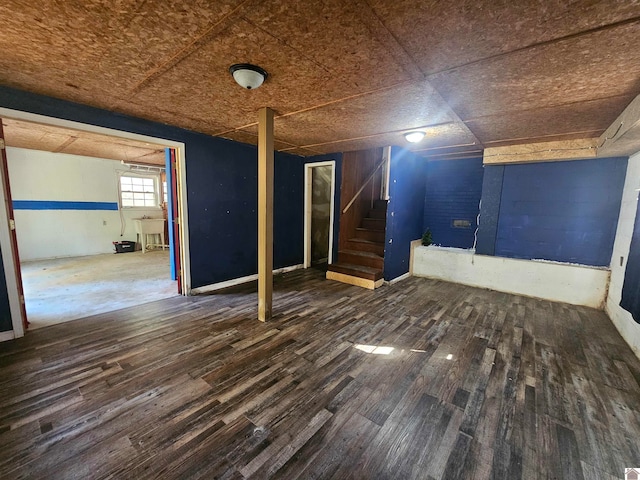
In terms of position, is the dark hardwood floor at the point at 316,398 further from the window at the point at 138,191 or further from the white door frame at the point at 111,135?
the window at the point at 138,191

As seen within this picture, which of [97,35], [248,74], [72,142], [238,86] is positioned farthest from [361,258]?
[72,142]

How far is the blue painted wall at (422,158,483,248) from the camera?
496 cm

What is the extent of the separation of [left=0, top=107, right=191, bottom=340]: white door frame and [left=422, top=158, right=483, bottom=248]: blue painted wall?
472cm

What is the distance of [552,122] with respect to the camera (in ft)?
9.21

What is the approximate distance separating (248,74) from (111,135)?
228 cm

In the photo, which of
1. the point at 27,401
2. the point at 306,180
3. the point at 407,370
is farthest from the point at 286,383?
the point at 306,180

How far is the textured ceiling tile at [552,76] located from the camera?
58.4 inches

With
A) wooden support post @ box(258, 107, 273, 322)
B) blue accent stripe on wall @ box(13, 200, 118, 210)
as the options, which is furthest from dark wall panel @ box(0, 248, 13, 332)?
blue accent stripe on wall @ box(13, 200, 118, 210)

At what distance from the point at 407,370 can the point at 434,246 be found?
372cm

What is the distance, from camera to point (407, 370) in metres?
2.16

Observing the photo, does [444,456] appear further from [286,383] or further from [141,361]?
[141,361]

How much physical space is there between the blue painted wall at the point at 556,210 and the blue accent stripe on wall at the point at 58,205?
917 centimetres

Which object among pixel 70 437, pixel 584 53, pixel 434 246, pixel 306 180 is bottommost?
pixel 70 437

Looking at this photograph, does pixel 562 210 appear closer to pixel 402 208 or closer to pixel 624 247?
pixel 624 247
